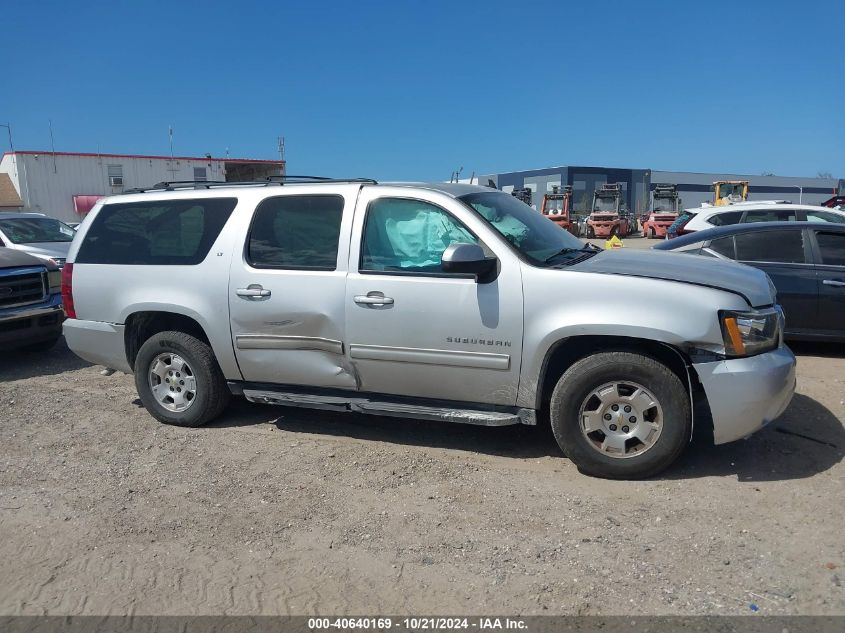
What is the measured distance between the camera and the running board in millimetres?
4392

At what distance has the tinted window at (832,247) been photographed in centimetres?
686

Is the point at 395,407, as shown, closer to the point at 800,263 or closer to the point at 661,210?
the point at 800,263

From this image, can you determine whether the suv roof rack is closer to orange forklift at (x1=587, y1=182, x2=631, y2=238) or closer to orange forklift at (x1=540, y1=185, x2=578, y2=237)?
orange forklift at (x1=540, y1=185, x2=578, y2=237)

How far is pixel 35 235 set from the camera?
36.7ft

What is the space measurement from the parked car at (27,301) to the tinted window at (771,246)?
7869 millimetres

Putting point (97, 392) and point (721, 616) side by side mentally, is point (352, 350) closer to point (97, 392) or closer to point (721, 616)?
point (721, 616)

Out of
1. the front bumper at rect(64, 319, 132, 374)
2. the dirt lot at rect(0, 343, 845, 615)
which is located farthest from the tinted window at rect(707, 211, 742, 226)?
the front bumper at rect(64, 319, 132, 374)

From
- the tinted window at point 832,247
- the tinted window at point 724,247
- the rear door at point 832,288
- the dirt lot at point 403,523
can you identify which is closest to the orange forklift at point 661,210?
the tinted window at point 724,247

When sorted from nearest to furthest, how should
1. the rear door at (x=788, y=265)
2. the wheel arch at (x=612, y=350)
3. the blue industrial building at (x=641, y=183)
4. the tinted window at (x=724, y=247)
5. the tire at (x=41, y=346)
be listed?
the wheel arch at (x=612, y=350)
the rear door at (x=788, y=265)
the tinted window at (x=724, y=247)
the tire at (x=41, y=346)
the blue industrial building at (x=641, y=183)

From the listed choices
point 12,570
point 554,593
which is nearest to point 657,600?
point 554,593

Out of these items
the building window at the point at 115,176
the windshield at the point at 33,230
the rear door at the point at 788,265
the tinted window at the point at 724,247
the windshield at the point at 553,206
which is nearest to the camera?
the rear door at the point at 788,265

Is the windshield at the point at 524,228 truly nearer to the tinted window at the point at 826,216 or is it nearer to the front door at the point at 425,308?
the front door at the point at 425,308

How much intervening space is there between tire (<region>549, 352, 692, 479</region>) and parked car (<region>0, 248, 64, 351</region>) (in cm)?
631

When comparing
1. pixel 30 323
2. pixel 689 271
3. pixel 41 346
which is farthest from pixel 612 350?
pixel 41 346
